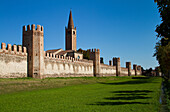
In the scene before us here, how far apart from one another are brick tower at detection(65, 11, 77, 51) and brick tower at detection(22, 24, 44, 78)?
49.9 metres

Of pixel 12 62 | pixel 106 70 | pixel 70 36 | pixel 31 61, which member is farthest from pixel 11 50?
pixel 70 36

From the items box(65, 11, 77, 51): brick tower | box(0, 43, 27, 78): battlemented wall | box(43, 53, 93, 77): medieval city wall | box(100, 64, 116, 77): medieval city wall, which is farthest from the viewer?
box(65, 11, 77, 51): brick tower

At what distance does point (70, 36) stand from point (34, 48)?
172 feet

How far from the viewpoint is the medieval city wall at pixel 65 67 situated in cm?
2822

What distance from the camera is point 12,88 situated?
1480 cm

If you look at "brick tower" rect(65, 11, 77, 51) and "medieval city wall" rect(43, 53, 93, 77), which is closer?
"medieval city wall" rect(43, 53, 93, 77)

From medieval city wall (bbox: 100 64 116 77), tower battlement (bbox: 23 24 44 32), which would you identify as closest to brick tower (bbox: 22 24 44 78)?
tower battlement (bbox: 23 24 44 32)

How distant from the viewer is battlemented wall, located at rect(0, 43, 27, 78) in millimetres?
20641

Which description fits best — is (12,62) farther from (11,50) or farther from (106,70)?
(106,70)

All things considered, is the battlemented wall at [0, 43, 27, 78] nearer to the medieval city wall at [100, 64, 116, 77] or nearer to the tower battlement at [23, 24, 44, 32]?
the tower battlement at [23, 24, 44, 32]

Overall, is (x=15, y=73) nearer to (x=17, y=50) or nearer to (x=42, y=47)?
(x=17, y=50)

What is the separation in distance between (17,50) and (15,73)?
3257 millimetres

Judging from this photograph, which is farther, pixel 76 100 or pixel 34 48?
pixel 34 48

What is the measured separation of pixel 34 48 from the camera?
24422 mm
